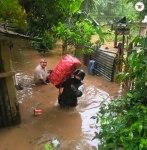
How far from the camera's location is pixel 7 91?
8211 mm

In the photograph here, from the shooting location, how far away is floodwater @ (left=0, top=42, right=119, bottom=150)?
783 cm

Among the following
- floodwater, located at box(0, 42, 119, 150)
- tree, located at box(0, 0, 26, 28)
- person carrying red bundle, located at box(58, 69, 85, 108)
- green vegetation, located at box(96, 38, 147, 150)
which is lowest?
floodwater, located at box(0, 42, 119, 150)

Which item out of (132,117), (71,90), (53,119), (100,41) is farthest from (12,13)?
(132,117)

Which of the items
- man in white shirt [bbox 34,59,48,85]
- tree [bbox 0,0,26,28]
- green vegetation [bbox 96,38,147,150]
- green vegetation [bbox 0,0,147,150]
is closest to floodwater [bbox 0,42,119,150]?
man in white shirt [bbox 34,59,48,85]

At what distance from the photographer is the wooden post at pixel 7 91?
317 inches

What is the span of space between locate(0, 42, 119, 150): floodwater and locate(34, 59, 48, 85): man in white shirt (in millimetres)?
209

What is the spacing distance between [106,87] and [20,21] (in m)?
5.16

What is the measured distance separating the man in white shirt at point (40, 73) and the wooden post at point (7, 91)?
3.14 meters

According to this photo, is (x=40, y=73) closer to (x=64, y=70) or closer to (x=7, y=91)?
(x=64, y=70)

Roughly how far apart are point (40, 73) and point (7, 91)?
11.1ft

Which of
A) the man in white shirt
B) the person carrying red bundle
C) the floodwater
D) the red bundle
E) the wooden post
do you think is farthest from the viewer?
the man in white shirt

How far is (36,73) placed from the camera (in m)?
11.6

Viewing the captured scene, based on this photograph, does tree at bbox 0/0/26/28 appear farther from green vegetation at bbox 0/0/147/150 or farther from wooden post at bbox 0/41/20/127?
wooden post at bbox 0/41/20/127

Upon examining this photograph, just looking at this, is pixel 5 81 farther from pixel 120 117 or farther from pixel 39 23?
pixel 39 23
